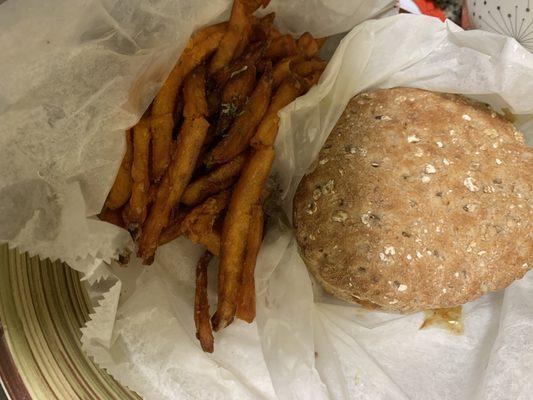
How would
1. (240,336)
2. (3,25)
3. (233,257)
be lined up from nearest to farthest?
(3,25) → (233,257) → (240,336)

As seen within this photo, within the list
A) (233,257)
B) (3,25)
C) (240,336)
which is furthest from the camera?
(240,336)

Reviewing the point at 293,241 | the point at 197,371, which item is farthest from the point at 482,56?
the point at 197,371

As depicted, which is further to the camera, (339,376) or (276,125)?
(339,376)

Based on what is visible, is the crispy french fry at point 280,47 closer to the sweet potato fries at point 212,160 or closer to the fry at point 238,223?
the sweet potato fries at point 212,160

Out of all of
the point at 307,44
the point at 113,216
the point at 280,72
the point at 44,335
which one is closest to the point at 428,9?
the point at 307,44

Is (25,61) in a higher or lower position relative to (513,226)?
higher

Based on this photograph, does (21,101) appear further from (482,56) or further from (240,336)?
(482,56)

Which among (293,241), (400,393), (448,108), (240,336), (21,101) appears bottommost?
(400,393)
